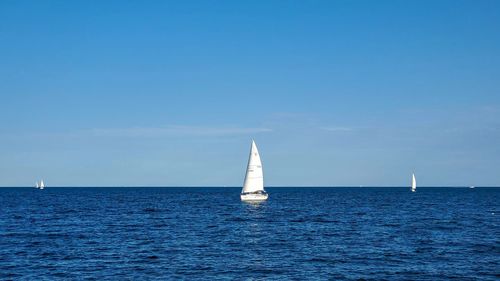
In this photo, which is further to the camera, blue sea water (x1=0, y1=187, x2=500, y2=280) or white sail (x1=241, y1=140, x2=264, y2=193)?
white sail (x1=241, y1=140, x2=264, y2=193)

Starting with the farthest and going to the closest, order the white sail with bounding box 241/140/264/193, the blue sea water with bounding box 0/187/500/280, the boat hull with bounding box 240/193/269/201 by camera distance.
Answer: the boat hull with bounding box 240/193/269/201, the white sail with bounding box 241/140/264/193, the blue sea water with bounding box 0/187/500/280

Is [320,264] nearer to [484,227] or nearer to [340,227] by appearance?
[340,227]

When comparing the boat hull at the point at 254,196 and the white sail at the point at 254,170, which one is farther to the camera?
the boat hull at the point at 254,196

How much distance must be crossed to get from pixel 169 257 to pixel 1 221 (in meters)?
48.5

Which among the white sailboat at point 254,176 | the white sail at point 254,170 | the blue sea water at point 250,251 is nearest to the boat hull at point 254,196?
the white sailboat at point 254,176

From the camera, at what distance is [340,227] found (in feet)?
254

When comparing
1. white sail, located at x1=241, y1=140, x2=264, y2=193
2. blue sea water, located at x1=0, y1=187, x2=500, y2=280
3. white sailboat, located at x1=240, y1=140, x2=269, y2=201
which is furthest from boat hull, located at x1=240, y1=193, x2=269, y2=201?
blue sea water, located at x1=0, y1=187, x2=500, y2=280

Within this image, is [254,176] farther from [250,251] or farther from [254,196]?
[250,251]

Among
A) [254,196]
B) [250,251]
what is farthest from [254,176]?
[250,251]

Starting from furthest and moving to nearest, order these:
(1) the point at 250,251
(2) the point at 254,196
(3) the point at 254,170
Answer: (2) the point at 254,196 < (3) the point at 254,170 < (1) the point at 250,251

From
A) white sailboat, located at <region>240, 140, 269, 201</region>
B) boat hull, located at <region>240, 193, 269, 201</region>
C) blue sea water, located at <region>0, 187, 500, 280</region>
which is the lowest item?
blue sea water, located at <region>0, 187, 500, 280</region>

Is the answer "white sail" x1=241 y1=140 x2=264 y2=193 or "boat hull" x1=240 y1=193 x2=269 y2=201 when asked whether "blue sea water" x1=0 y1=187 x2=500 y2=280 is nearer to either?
"white sail" x1=241 y1=140 x2=264 y2=193

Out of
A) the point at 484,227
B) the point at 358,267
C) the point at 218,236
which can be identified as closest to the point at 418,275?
the point at 358,267

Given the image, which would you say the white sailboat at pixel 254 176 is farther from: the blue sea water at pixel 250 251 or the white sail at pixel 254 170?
the blue sea water at pixel 250 251
